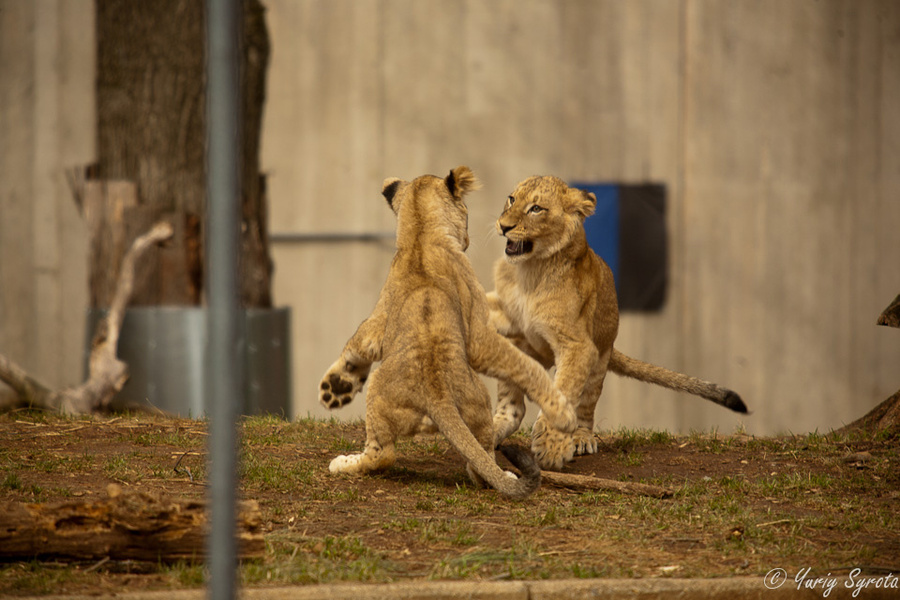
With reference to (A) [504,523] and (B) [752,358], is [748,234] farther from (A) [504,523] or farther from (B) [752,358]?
(A) [504,523]

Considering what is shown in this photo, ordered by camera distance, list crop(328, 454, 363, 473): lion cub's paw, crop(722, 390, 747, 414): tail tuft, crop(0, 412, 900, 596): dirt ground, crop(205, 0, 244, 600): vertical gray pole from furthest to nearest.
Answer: crop(722, 390, 747, 414): tail tuft, crop(328, 454, 363, 473): lion cub's paw, crop(0, 412, 900, 596): dirt ground, crop(205, 0, 244, 600): vertical gray pole

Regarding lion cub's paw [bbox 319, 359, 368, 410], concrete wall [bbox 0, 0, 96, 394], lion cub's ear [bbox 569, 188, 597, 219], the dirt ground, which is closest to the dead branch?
the dirt ground

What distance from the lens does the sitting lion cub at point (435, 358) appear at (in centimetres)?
448

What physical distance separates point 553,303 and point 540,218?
19.5 inches

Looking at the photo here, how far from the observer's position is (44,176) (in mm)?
9672

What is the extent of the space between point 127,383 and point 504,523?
4.86 meters

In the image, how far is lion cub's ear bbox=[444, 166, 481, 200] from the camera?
502 centimetres

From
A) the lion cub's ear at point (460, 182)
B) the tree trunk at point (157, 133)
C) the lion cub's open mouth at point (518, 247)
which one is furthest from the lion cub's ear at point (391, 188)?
the tree trunk at point (157, 133)

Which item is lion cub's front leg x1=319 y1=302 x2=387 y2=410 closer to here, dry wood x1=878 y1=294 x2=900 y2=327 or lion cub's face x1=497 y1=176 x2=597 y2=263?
lion cub's face x1=497 y1=176 x2=597 y2=263

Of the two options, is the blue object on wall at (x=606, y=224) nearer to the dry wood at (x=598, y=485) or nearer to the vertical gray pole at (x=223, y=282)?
the dry wood at (x=598, y=485)

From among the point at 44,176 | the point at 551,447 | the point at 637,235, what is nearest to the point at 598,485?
the point at 551,447

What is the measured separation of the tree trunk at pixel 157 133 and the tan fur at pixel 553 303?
11.3 feet

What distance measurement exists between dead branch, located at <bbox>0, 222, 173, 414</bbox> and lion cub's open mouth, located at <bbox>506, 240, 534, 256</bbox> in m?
3.36

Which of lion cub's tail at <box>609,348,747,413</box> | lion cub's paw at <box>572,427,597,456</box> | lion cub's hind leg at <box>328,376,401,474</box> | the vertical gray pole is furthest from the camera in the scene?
lion cub's tail at <box>609,348,747,413</box>
